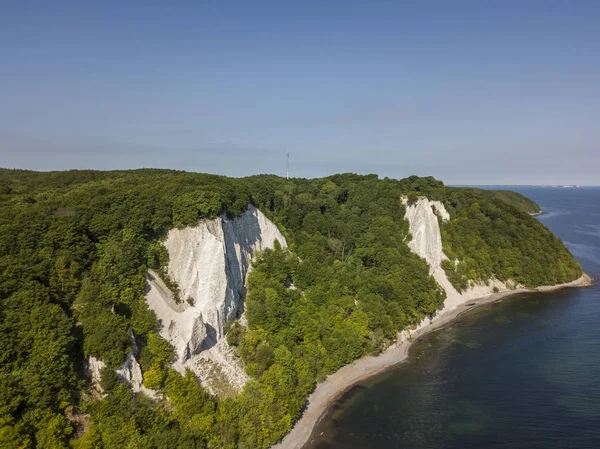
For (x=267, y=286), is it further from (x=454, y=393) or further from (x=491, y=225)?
(x=491, y=225)

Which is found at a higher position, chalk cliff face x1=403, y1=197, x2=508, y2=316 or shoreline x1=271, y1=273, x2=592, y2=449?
chalk cliff face x1=403, y1=197, x2=508, y2=316

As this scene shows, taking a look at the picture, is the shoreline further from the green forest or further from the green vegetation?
the green vegetation

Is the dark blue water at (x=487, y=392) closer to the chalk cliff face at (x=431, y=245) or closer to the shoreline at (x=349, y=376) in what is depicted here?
the shoreline at (x=349, y=376)

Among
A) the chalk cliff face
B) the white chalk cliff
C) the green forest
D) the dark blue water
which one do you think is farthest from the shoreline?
the white chalk cliff

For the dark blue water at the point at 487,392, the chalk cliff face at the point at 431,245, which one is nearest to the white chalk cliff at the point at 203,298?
the dark blue water at the point at 487,392

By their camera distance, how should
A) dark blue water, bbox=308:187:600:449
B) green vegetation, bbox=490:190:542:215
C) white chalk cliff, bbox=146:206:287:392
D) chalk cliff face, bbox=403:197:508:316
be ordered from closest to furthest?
dark blue water, bbox=308:187:600:449, white chalk cliff, bbox=146:206:287:392, chalk cliff face, bbox=403:197:508:316, green vegetation, bbox=490:190:542:215

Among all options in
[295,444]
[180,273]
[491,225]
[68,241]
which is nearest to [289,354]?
[295,444]
